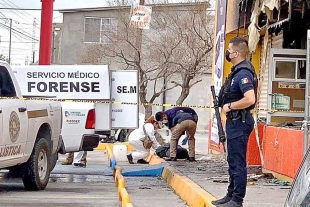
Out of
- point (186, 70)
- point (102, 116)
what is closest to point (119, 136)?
point (186, 70)

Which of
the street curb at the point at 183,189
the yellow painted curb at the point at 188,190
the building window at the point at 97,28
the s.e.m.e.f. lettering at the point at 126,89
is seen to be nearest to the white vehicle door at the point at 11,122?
the street curb at the point at 183,189

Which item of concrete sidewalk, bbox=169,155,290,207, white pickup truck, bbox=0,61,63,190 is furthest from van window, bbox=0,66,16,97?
concrete sidewalk, bbox=169,155,290,207

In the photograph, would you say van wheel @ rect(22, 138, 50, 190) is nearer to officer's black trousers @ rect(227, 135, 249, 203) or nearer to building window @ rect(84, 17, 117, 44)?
officer's black trousers @ rect(227, 135, 249, 203)

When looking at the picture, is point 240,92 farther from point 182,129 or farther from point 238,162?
point 182,129

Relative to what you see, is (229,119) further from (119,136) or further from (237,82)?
(119,136)

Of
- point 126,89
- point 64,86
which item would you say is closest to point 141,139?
point 126,89

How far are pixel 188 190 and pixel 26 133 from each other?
97.5 inches

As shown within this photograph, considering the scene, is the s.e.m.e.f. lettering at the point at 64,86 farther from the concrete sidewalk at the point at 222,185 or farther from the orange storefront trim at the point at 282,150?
the orange storefront trim at the point at 282,150

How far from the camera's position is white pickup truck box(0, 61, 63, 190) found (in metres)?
9.41

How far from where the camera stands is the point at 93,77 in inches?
549

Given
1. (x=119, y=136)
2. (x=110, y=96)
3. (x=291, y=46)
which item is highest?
(x=291, y=46)

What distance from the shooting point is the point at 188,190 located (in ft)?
31.7

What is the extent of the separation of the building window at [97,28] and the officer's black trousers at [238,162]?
2632 centimetres

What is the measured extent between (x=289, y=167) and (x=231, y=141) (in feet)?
11.5
